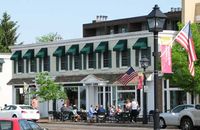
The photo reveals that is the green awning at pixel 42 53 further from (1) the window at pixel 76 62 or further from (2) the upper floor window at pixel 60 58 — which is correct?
(1) the window at pixel 76 62

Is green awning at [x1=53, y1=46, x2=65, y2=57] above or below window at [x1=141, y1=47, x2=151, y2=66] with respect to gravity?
above

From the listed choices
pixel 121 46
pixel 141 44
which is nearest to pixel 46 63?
pixel 121 46

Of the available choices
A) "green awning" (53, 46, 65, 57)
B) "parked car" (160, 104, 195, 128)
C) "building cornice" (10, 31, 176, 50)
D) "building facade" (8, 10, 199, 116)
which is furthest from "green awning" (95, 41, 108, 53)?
"parked car" (160, 104, 195, 128)

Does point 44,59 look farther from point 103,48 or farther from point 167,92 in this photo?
point 167,92

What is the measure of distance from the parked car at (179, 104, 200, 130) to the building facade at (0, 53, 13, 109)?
37265 mm

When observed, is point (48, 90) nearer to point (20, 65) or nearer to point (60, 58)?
point (60, 58)

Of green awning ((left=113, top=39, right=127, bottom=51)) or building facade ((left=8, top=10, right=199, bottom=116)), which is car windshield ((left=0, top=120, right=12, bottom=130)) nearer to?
building facade ((left=8, top=10, right=199, bottom=116))

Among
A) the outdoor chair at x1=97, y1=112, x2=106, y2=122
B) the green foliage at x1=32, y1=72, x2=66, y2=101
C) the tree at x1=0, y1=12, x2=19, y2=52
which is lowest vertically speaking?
the outdoor chair at x1=97, y1=112, x2=106, y2=122

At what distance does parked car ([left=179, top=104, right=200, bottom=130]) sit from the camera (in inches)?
1315

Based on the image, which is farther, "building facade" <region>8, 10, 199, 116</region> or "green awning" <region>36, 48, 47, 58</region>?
"green awning" <region>36, 48, 47, 58</region>

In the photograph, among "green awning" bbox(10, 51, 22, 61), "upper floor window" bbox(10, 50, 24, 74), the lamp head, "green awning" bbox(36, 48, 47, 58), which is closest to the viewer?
the lamp head

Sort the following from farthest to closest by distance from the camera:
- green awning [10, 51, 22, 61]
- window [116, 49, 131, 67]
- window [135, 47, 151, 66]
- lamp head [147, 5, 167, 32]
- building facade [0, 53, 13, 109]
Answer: building facade [0, 53, 13, 109]
green awning [10, 51, 22, 61]
window [116, 49, 131, 67]
window [135, 47, 151, 66]
lamp head [147, 5, 167, 32]

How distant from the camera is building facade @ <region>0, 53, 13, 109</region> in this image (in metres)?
69.4

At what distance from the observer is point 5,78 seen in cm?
6950
